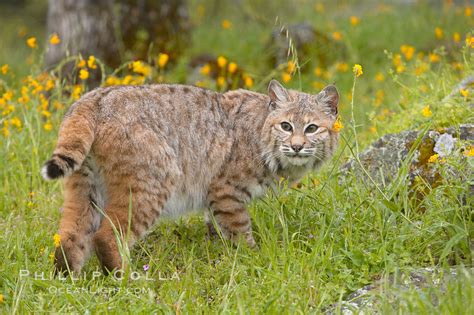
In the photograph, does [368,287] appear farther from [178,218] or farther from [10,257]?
[10,257]

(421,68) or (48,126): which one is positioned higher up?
(421,68)

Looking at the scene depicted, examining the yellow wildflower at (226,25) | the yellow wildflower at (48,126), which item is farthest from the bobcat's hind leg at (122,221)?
the yellow wildflower at (226,25)

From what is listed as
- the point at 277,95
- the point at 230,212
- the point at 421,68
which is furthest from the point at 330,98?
the point at 421,68

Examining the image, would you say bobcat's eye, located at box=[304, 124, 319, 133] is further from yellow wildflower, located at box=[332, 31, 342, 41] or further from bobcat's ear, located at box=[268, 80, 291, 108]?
yellow wildflower, located at box=[332, 31, 342, 41]

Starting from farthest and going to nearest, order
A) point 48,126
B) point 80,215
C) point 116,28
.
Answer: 1. point 116,28
2. point 48,126
3. point 80,215

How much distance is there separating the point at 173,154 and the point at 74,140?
0.72 m

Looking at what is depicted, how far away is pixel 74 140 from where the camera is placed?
4.45m

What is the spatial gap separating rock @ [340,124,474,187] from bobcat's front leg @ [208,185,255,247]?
0.76 meters

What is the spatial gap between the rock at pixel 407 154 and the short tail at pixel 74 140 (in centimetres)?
181

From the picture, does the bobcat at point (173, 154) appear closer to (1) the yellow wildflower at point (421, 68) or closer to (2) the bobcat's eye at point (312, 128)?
(2) the bobcat's eye at point (312, 128)

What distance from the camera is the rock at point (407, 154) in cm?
502

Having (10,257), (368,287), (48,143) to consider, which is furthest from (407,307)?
(48,143)

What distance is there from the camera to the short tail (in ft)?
13.6

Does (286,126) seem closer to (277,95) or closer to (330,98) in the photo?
(277,95)
